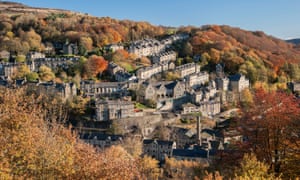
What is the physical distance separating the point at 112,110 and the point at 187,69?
15.8 m

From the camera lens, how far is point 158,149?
27.1m

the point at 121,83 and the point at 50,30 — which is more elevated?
the point at 50,30

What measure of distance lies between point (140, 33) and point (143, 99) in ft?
97.4

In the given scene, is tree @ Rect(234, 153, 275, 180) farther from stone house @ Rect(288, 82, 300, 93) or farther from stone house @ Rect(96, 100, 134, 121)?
stone house @ Rect(288, 82, 300, 93)

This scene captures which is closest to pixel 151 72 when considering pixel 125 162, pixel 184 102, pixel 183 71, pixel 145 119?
pixel 183 71

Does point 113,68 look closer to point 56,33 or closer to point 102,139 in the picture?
point 102,139

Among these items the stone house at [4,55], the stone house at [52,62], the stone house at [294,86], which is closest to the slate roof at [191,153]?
the stone house at [52,62]

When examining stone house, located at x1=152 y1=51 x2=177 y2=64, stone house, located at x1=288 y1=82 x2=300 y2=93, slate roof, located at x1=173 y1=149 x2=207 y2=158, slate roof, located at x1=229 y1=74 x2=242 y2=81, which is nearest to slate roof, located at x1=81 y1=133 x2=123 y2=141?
slate roof, located at x1=173 y1=149 x2=207 y2=158

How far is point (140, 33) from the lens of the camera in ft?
208

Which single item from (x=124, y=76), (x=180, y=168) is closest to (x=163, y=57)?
(x=124, y=76)

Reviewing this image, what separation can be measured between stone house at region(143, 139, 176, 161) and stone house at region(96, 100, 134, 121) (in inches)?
182

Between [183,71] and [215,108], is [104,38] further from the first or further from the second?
[215,108]

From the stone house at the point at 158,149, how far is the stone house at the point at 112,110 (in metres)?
4.62

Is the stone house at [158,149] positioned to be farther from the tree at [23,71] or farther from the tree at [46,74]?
the tree at [23,71]
